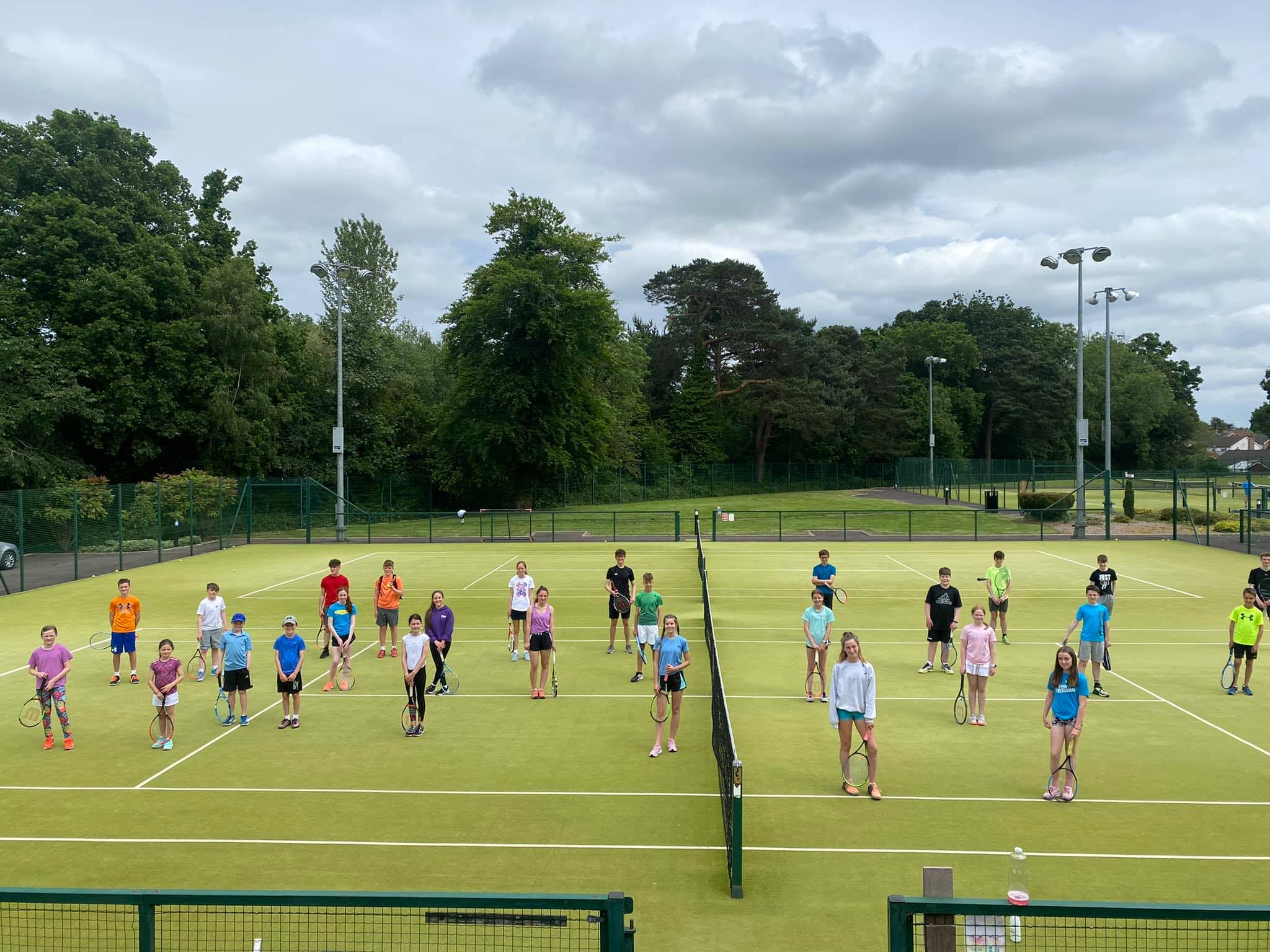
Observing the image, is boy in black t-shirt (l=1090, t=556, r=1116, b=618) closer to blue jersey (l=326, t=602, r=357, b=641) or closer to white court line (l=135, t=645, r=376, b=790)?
blue jersey (l=326, t=602, r=357, b=641)

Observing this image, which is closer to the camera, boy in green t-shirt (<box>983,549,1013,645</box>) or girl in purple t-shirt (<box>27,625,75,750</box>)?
girl in purple t-shirt (<box>27,625,75,750</box>)

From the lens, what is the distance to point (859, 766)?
40.6ft

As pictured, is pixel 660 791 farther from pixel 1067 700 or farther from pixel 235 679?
pixel 235 679

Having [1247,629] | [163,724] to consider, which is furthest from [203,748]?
[1247,629]

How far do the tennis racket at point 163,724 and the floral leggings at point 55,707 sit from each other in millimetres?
1076

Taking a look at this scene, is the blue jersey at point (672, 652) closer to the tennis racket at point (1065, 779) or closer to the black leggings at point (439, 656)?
the black leggings at point (439, 656)

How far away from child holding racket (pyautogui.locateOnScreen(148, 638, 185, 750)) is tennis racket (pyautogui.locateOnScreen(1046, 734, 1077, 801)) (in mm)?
10935

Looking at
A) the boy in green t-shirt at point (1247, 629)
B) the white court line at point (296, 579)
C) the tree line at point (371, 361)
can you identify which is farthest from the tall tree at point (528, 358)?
the boy in green t-shirt at point (1247, 629)

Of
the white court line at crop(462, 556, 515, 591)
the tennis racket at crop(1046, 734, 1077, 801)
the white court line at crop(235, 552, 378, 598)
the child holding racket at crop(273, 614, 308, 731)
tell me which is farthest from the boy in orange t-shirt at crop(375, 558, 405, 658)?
the tennis racket at crop(1046, 734, 1077, 801)

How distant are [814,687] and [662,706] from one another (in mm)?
3423

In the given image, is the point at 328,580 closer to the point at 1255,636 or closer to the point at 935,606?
the point at 935,606

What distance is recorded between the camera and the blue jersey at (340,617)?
16484mm

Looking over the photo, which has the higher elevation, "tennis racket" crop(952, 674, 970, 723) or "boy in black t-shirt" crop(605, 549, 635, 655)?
"boy in black t-shirt" crop(605, 549, 635, 655)

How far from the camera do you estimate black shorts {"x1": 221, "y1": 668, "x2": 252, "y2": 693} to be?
1430 cm
